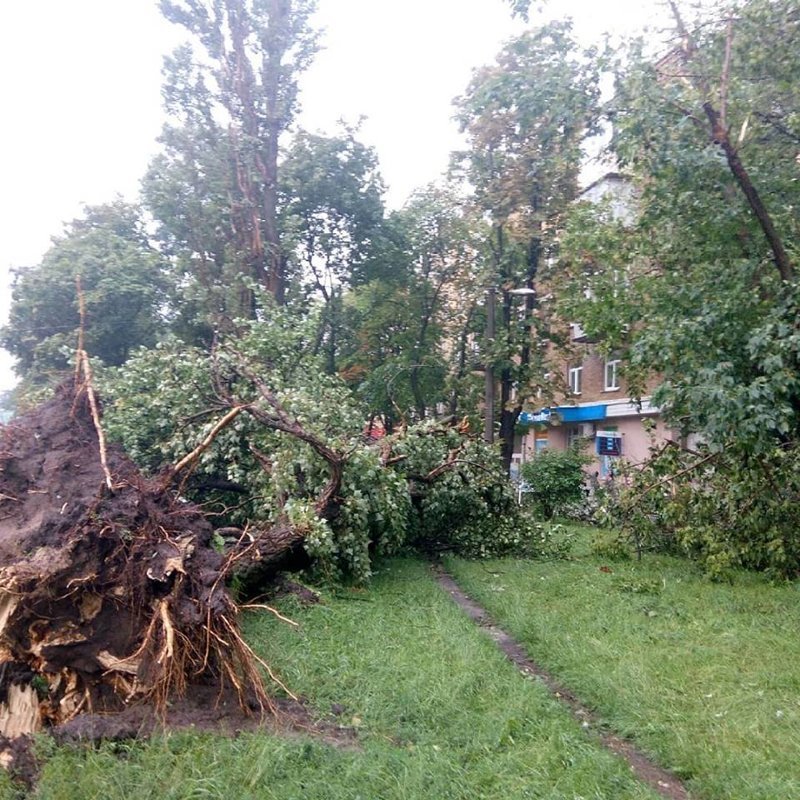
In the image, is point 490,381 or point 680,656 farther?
point 490,381

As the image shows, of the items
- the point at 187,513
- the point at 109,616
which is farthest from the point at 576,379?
the point at 109,616

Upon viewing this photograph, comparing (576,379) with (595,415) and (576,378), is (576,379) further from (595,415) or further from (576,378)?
(595,415)

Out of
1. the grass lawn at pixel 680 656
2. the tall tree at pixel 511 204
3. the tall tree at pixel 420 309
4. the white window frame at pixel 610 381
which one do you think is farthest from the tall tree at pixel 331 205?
the grass lawn at pixel 680 656

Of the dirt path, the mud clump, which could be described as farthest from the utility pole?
the mud clump

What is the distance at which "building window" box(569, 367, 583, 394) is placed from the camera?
27266 millimetres

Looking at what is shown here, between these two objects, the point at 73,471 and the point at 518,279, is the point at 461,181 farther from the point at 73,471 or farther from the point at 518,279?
the point at 73,471

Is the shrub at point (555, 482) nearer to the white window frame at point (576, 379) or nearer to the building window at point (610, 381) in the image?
the building window at point (610, 381)

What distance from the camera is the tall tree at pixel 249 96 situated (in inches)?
718

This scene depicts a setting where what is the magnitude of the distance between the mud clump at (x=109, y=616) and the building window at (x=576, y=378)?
22.2 metres

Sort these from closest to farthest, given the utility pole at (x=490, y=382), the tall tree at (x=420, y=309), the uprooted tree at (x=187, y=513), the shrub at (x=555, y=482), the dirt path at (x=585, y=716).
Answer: the dirt path at (x=585, y=716), the uprooted tree at (x=187, y=513), the utility pole at (x=490, y=382), the shrub at (x=555, y=482), the tall tree at (x=420, y=309)

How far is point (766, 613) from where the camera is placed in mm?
8383

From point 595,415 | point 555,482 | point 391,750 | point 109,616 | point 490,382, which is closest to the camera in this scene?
point 391,750

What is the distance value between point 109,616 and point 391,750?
2197 millimetres

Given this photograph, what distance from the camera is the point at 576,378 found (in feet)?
90.7
